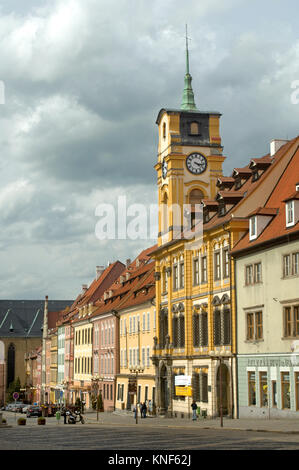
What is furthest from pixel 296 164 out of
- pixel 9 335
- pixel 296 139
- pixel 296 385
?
pixel 9 335

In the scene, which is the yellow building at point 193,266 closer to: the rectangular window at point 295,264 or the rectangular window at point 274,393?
the rectangular window at point 274,393

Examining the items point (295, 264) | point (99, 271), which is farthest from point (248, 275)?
point (99, 271)

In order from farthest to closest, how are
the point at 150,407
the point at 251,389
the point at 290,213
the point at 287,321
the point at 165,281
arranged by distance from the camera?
the point at 150,407 < the point at 165,281 < the point at 251,389 < the point at 287,321 < the point at 290,213

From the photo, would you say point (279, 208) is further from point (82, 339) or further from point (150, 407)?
point (82, 339)

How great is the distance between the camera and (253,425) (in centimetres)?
4322

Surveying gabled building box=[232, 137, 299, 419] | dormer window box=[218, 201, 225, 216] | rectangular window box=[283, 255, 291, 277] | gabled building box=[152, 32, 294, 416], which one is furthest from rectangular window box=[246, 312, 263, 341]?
dormer window box=[218, 201, 225, 216]

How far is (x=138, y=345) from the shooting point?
3108 inches

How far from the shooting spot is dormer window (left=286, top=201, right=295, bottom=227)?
1803 inches

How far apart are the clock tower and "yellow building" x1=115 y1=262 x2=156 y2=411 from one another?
387 inches

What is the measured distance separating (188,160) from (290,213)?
2383 cm

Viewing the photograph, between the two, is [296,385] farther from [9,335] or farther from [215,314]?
[9,335]

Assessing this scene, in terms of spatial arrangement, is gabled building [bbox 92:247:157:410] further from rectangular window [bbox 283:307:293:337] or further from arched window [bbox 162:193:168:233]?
rectangular window [bbox 283:307:293:337]

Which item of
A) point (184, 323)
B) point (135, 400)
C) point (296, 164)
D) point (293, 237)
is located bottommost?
point (135, 400)
